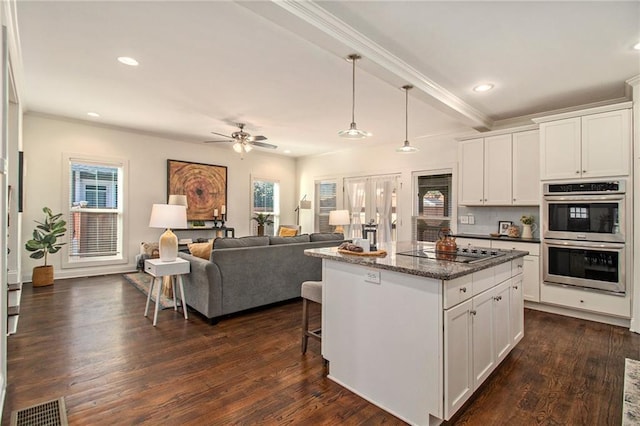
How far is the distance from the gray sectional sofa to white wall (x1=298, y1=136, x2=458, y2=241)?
105 inches

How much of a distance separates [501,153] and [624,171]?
4.49 ft

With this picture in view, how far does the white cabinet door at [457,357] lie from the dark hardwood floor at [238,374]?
0.19 metres

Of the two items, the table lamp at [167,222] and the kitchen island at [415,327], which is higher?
the table lamp at [167,222]

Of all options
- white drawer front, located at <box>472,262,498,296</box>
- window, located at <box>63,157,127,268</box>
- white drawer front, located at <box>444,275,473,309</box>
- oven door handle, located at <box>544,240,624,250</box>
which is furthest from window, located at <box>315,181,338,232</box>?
white drawer front, located at <box>444,275,473,309</box>

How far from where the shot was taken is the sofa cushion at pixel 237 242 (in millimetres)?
3588

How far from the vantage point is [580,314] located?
3799 millimetres

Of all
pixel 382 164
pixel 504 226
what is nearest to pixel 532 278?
pixel 504 226

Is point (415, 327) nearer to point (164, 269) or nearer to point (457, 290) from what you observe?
point (457, 290)

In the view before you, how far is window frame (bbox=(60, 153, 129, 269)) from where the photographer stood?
549 centimetres

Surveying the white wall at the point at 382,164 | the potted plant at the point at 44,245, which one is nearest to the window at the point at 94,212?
the potted plant at the point at 44,245

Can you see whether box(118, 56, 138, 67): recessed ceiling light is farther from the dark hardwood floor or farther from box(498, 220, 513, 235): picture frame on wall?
box(498, 220, 513, 235): picture frame on wall

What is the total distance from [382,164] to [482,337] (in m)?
4.98

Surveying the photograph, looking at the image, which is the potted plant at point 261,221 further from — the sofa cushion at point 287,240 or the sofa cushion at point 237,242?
the sofa cushion at point 237,242

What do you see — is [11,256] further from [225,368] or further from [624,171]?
[624,171]
